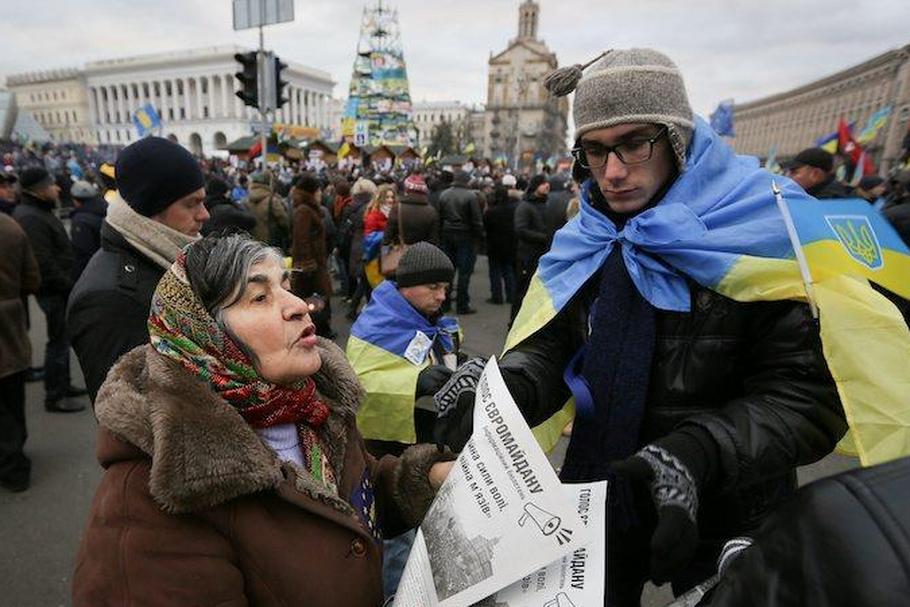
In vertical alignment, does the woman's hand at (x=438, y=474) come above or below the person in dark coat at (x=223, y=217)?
below

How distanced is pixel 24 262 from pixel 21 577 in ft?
6.79

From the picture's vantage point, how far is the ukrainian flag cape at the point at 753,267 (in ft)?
3.20

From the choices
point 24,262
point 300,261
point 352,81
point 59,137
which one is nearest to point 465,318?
point 300,261

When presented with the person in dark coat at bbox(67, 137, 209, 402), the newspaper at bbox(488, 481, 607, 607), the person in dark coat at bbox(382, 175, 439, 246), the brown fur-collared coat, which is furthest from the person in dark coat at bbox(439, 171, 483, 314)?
the newspaper at bbox(488, 481, 607, 607)

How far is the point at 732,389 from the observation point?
124 centimetres

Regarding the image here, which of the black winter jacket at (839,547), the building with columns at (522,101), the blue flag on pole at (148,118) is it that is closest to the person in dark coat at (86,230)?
the black winter jacket at (839,547)

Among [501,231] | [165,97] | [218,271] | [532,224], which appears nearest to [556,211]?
[532,224]

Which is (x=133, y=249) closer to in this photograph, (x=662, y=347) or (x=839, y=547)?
(x=662, y=347)

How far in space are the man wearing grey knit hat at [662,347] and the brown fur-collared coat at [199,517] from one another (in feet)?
1.27

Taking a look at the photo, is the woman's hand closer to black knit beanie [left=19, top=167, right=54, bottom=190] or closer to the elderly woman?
the elderly woman

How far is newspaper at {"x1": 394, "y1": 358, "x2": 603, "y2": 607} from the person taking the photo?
0.82 m

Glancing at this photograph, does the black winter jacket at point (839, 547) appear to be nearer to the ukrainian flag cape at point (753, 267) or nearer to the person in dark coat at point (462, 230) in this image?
the ukrainian flag cape at point (753, 267)

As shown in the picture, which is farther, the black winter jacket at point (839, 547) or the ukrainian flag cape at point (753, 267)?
the ukrainian flag cape at point (753, 267)

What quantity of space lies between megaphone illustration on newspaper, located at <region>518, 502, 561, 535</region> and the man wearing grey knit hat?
0.27 meters
